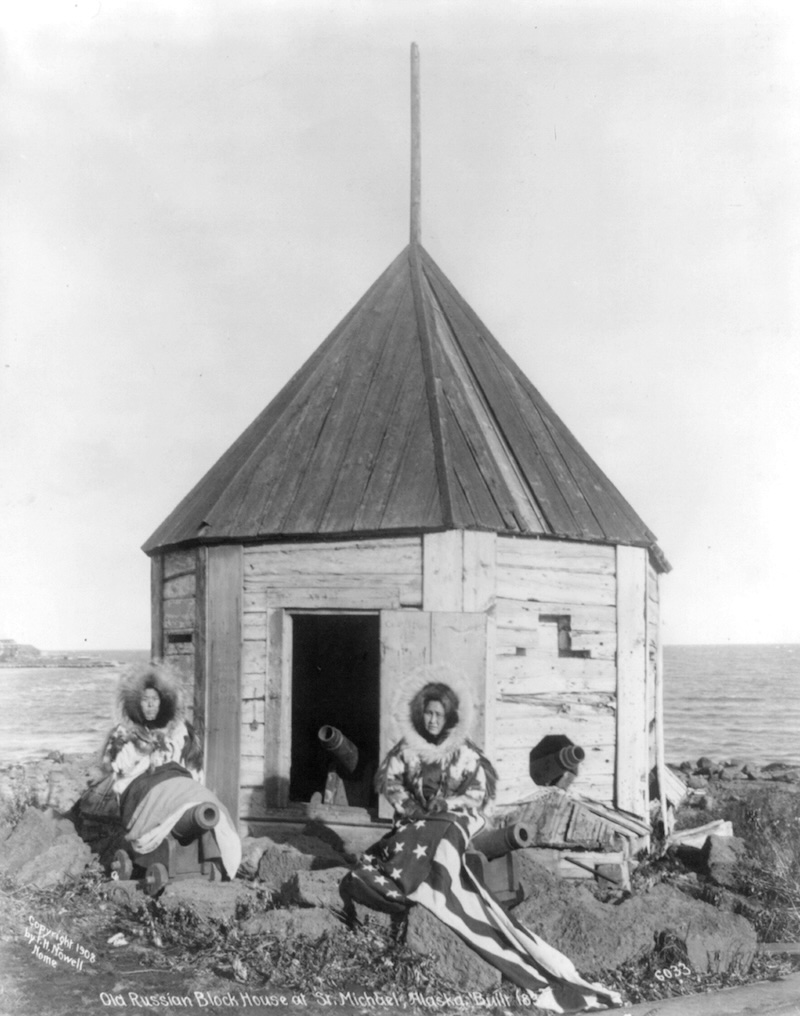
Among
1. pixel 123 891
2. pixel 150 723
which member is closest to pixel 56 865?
pixel 123 891

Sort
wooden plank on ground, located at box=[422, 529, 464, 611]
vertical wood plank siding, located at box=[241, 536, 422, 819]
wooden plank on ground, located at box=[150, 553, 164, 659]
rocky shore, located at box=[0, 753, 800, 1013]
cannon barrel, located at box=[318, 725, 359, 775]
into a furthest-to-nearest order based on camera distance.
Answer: wooden plank on ground, located at box=[150, 553, 164, 659] → cannon barrel, located at box=[318, 725, 359, 775] → vertical wood plank siding, located at box=[241, 536, 422, 819] → wooden plank on ground, located at box=[422, 529, 464, 611] → rocky shore, located at box=[0, 753, 800, 1013]

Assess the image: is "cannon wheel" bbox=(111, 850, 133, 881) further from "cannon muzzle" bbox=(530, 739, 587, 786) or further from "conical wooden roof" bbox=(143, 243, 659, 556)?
"cannon muzzle" bbox=(530, 739, 587, 786)

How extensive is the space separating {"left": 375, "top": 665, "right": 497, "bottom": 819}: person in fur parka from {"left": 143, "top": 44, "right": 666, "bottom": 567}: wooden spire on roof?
1790 mm

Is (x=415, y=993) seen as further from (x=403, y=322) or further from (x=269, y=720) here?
(x=403, y=322)

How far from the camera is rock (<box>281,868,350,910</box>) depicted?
7305 millimetres

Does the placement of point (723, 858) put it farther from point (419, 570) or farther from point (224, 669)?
point (224, 669)

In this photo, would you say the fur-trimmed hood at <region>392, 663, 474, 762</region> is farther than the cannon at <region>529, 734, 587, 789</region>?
No

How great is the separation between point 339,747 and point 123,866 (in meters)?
2.73

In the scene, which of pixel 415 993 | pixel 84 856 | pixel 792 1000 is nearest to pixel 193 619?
pixel 84 856

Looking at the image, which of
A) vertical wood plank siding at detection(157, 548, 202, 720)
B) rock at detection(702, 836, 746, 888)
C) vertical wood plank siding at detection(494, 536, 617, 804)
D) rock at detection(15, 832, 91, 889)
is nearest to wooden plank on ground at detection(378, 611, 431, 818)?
vertical wood plank siding at detection(494, 536, 617, 804)

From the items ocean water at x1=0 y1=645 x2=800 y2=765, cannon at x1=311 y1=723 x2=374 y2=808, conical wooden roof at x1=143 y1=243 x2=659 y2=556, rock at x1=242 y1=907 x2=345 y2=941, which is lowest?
ocean water at x1=0 y1=645 x2=800 y2=765

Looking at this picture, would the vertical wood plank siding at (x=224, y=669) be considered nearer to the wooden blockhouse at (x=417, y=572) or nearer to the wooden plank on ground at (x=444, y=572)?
the wooden blockhouse at (x=417, y=572)

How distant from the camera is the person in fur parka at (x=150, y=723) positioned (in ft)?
28.5

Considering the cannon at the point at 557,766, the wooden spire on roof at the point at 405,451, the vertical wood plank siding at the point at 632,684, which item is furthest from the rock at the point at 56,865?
the vertical wood plank siding at the point at 632,684
